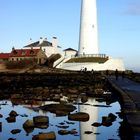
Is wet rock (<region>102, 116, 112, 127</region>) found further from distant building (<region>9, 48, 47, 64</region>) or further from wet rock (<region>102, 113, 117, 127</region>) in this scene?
distant building (<region>9, 48, 47, 64</region>)

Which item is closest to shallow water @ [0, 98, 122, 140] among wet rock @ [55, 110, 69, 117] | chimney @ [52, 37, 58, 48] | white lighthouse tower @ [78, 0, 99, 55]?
wet rock @ [55, 110, 69, 117]

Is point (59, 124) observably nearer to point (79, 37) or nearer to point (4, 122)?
point (4, 122)

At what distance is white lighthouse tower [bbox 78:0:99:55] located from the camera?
68.8 meters

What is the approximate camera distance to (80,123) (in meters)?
14.9

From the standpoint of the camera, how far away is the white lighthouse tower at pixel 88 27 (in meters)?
68.8

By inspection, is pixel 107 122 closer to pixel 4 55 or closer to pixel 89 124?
pixel 89 124

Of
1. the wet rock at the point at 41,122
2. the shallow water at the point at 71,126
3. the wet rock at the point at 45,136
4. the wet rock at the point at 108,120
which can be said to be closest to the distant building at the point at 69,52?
the shallow water at the point at 71,126

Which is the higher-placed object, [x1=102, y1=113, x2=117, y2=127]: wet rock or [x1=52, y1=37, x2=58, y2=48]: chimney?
[x1=52, y1=37, x2=58, y2=48]: chimney

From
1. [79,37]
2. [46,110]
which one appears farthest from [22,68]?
[46,110]

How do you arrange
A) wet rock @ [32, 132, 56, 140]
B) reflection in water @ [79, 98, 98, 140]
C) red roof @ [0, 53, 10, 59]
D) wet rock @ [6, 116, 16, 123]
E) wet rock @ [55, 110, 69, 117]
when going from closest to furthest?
wet rock @ [32, 132, 56, 140] → reflection in water @ [79, 98, 98, 140] → wet rock @ [6, 116, 16, 123] → wet rock @ [55, 110, 69, 117] → red roof @ [0, 53, 10, 59]

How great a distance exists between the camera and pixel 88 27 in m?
69.1

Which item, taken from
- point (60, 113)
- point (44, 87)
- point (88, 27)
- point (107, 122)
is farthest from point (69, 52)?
point (107, 122)

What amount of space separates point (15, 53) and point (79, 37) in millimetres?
22742

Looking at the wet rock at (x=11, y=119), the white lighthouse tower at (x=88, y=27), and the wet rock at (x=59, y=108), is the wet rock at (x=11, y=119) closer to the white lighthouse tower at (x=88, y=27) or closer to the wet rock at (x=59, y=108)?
the wet rock at (x=59, y=108)
